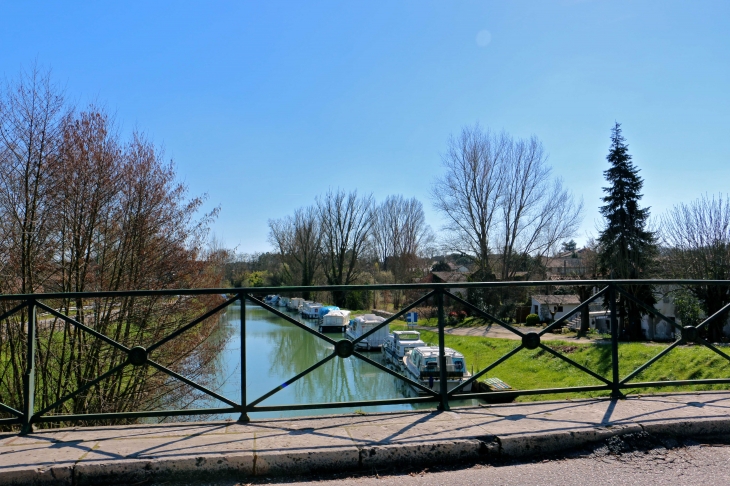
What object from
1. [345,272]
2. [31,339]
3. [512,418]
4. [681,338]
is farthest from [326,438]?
[345,272]

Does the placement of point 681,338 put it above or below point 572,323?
above

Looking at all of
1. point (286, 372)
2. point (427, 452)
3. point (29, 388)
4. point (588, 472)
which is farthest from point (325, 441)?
point (286, 372)

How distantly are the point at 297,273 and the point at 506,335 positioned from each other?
142 feet

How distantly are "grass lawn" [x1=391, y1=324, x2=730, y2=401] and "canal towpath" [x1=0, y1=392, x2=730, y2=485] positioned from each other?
9.66 m

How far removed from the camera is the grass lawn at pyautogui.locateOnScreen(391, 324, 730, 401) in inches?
571

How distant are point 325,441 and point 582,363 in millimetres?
17237

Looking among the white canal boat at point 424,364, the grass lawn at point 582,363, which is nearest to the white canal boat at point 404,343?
the white canal boat at point 424,364

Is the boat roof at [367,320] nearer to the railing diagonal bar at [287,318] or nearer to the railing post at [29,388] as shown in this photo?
the railing diagonal bar at [287,318]

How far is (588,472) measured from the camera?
2945 millimetres

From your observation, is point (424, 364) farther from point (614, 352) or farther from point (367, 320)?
point (367, 320)

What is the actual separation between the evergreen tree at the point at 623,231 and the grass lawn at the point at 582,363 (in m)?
7.64

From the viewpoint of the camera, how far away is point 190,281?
448 inches

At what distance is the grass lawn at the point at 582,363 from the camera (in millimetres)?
14500

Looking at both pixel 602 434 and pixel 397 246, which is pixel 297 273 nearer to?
pixel 397 246
